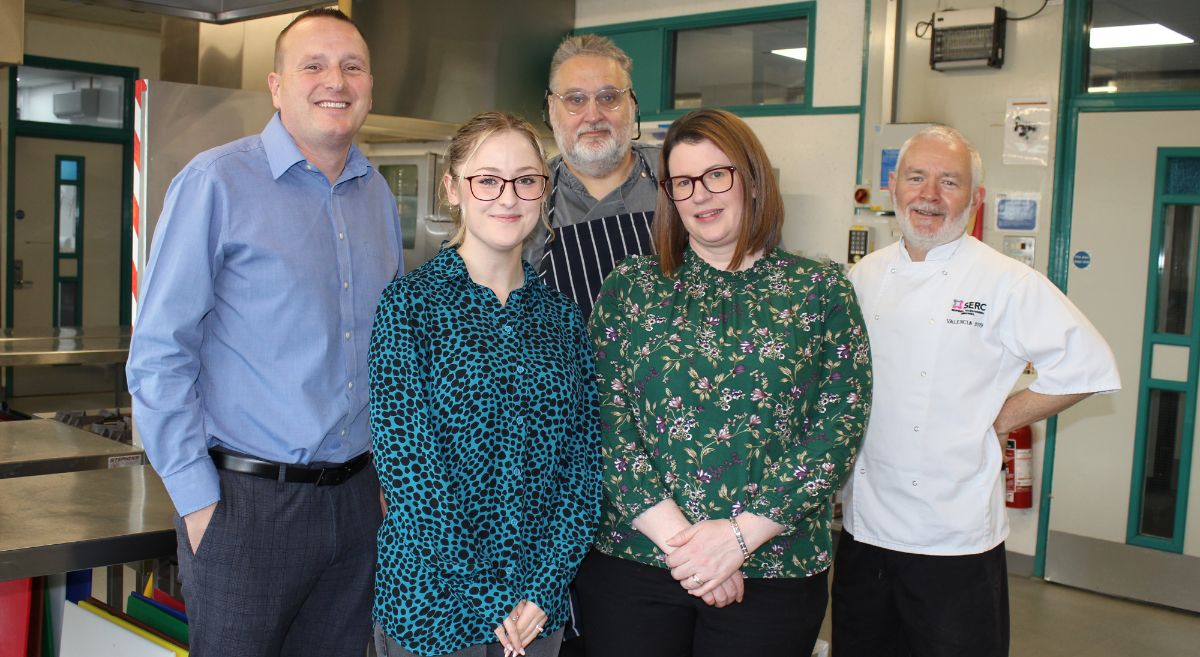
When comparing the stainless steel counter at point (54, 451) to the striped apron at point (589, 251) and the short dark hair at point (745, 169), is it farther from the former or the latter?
the short dark hair at point (745, 169)

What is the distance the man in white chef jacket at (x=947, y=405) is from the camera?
227 centimetres

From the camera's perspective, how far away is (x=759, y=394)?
1.85m

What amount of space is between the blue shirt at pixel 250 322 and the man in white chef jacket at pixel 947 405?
1194mm

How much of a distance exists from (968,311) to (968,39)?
3.17 meters

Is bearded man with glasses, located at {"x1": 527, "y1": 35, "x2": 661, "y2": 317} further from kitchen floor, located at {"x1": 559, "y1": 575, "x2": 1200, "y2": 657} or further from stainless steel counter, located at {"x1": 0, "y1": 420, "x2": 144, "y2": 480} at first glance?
kitchen floor, located at {"x1": 559, "y1": 575, "x2": 1200, "y2": 657}

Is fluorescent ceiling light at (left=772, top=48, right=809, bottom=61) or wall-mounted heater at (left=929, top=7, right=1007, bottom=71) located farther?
fluorescent ceiling light at (left=772, top=48, right=809, bottom=61)

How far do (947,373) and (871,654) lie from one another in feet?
2.28

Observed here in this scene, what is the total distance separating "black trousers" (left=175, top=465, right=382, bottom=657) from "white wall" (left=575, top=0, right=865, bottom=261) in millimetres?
4086

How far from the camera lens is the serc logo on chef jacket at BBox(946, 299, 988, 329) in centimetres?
228

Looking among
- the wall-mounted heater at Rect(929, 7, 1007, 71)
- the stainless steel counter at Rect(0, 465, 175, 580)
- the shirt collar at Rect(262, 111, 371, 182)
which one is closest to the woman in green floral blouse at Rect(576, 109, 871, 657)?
the shirt collar at Rect(262, 111, 371, 182)

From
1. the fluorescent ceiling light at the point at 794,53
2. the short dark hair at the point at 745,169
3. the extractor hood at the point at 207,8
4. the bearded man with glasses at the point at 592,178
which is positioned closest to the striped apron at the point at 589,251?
the bearded man with glasses at the point at 592,178

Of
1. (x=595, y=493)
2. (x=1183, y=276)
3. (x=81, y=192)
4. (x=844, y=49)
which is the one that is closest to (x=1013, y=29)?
(x=844, y=49)

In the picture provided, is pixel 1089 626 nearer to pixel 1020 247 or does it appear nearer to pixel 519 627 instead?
pixel 1020 247

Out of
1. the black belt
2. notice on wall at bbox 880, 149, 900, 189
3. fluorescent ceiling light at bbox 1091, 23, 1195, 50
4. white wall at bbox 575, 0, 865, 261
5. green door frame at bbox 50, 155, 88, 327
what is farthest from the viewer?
green door frame at bbox 50, 155, 88, 327
